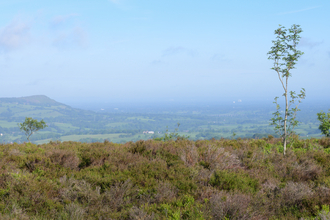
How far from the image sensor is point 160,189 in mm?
4883

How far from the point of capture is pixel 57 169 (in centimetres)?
642

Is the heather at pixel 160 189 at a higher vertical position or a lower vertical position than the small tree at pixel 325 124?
lower

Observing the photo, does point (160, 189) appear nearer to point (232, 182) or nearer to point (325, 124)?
point (232, 182)

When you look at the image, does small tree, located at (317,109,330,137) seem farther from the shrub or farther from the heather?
the shrub

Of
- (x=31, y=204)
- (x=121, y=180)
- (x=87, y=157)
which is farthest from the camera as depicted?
(x=87, y=157)

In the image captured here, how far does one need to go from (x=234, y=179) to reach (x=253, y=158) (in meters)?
2.65

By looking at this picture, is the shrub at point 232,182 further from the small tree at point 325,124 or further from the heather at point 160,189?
the small tree at point 325,124

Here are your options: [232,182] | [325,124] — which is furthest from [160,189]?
[325,124]

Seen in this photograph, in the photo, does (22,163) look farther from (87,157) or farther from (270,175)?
(270,175)

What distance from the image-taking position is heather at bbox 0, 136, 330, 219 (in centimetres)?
410

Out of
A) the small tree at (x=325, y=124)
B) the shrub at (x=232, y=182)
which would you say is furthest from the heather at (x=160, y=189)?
the small tree at (x=325, y=124)

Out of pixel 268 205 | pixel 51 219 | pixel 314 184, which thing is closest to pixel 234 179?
pixel 268 205

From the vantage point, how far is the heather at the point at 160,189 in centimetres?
410

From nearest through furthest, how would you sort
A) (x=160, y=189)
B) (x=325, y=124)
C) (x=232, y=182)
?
(x=160, y=189)
(x=232, y=182)
(x=325, y=124)
